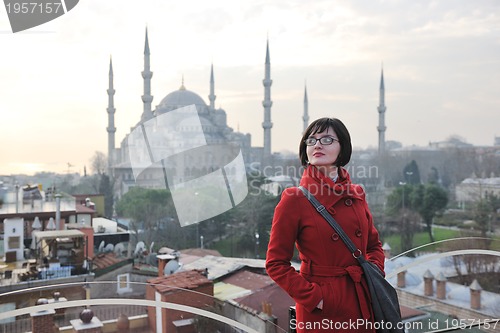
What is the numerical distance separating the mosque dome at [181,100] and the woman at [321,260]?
67.5 ft

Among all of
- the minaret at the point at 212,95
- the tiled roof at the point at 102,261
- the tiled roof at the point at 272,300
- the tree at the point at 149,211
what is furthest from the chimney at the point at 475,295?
the minaret at the point at 212,95

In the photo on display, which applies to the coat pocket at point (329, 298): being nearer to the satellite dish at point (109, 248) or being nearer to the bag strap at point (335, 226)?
the bag strap at point (335, 226)

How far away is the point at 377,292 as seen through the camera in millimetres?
840

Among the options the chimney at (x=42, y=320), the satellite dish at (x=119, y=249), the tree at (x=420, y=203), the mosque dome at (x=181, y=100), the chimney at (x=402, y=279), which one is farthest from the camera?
the mosque dome at (x=181, y=100)

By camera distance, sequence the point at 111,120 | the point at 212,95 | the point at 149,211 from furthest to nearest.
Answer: the point at 212,95 < the point at 111,120 < the point at 149,211

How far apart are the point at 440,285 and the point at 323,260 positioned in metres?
0.70

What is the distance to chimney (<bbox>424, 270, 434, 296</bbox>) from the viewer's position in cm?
131

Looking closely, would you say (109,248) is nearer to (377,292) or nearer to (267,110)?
(377,292)

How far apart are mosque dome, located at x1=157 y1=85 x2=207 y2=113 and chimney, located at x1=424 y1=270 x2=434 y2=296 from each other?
20166 mm

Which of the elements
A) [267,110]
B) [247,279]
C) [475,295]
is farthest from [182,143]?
[475,295]

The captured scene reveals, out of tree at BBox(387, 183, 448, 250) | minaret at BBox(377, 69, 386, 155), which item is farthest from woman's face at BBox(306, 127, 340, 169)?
minaret at BBox(377, 69, 386, 155)

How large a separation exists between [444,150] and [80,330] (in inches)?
799

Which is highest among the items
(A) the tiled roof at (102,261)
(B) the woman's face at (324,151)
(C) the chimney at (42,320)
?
(B) the woman's face at (324,151)

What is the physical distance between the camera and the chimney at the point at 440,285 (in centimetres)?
133
